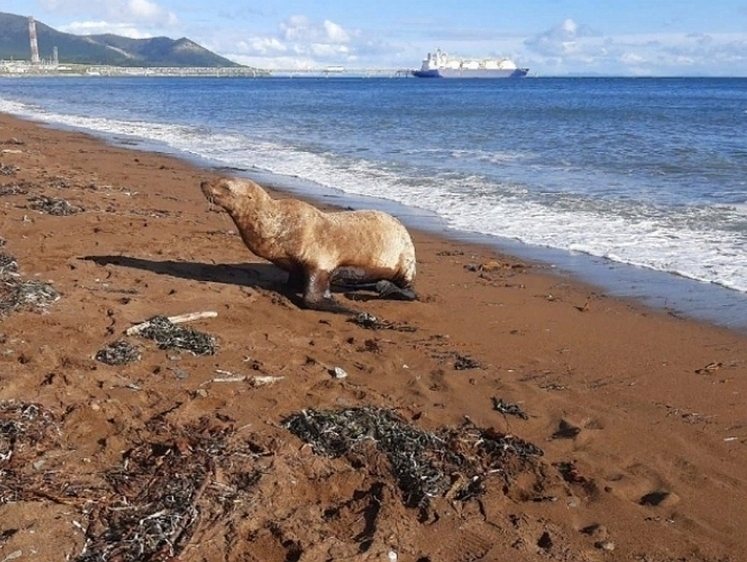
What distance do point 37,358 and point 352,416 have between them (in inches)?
78.6

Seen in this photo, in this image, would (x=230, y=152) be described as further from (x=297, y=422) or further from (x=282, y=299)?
(x=297, y=422)

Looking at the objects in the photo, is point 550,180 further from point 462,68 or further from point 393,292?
point 462,68

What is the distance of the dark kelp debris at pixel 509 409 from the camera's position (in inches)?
195

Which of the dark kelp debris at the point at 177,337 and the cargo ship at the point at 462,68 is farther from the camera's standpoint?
the cargo ship at the point at 462,68

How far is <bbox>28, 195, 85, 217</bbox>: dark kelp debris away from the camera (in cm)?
983

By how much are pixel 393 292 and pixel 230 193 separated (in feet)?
5.65

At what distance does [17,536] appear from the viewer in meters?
3.26

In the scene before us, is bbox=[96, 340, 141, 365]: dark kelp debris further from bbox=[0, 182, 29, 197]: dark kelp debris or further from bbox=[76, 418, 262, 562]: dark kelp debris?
bbox=[0, 182, 29, 197]: dark kelp debris

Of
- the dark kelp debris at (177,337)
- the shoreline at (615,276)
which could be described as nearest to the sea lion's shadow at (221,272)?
the dark kelp debris at (177,337)

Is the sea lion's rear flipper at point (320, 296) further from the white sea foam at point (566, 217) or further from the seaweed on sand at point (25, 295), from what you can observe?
the white sea foam at point (566, 217)

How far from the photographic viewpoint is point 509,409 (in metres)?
5.00

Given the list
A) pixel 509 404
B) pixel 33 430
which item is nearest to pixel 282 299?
pixel 509 404

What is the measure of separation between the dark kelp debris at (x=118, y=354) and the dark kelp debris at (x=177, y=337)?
225mm

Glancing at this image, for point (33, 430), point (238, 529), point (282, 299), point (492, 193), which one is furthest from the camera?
point (492, 193)
